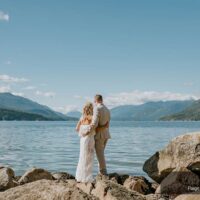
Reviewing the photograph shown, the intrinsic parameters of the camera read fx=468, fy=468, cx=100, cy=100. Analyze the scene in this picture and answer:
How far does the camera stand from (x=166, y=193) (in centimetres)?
1452

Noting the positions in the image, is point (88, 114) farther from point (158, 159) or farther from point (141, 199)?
point (141, 199)

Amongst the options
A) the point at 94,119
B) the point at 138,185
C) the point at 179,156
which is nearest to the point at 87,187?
the point at 94,119

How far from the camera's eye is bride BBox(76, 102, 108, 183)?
14917 millimetres

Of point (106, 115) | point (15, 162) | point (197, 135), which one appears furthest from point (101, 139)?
point (15, 162)

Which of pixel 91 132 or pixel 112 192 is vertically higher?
pixel 91 132

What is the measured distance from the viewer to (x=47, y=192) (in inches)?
217

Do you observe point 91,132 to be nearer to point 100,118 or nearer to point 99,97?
point 100,118

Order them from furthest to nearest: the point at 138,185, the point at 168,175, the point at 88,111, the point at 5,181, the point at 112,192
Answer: the point at 168,175 → the point at 138,185 → the point at 88,111 → the point at 5,181 → the point at 112,192

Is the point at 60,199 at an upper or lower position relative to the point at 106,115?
lower

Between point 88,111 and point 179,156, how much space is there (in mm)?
3914

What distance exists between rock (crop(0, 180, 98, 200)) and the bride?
8.96m

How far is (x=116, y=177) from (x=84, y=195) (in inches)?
457

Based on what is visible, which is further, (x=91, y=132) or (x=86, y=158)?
(x=86, y=158)

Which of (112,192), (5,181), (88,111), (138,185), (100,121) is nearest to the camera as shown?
(112,192)
